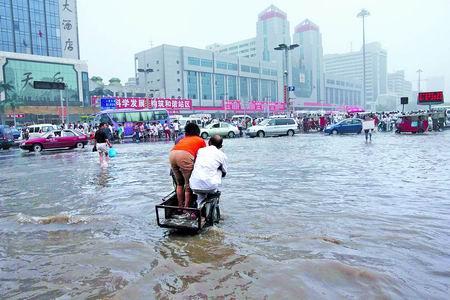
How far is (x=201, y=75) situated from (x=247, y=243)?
93.1 metres

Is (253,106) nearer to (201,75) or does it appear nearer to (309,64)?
(201,75)

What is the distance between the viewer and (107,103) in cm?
3812

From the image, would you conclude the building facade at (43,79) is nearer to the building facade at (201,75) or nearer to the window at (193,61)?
the building facade at (201,75)

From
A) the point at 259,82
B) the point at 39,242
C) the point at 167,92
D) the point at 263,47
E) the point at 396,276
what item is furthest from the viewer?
the point at 263,47

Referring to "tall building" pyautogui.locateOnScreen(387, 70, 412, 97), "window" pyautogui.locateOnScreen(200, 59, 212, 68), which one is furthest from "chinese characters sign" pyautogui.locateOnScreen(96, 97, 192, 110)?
"tall building" pyautogui.locateOnScreen(387, 70, 412, 97)

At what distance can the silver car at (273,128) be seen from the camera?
32.8m

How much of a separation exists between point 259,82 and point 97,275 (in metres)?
110

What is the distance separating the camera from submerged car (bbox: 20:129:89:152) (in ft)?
79.3

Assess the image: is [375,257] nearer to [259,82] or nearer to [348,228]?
[348,228]

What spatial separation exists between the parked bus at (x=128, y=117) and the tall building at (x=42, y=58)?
32245 mm

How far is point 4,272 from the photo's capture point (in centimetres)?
457

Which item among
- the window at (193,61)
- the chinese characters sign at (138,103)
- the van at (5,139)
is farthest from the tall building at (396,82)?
the van at (5,139)

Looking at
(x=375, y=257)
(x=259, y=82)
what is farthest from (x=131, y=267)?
(x=259, y=82)

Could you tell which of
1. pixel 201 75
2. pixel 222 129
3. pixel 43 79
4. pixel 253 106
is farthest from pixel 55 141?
pixel 201 75
